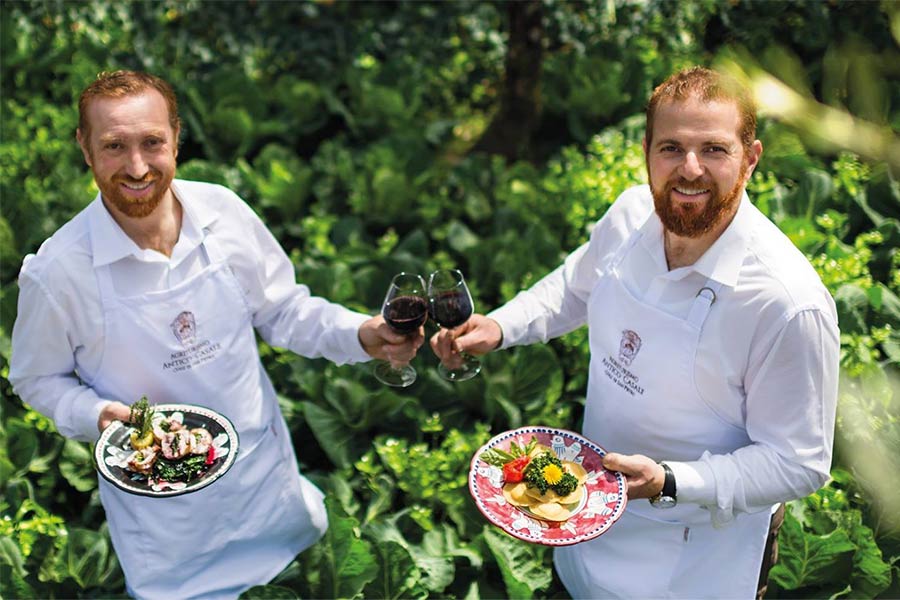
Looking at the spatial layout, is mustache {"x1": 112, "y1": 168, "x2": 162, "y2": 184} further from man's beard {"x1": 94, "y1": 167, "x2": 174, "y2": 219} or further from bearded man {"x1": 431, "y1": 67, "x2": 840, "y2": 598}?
bearded man {"x1": 431, "y1": 67, "x2": 840, "y2": 598}

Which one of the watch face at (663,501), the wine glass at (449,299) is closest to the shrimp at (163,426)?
the wine glass at (449,299)

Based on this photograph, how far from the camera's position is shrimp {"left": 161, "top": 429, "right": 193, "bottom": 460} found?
250 centimetres

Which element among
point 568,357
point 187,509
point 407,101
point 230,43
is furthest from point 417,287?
point 230,43

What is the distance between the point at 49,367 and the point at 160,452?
0.41 meters

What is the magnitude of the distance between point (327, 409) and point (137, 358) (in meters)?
1.32

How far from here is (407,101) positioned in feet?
18.9

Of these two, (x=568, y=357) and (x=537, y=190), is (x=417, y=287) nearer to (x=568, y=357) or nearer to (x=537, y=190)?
(x=568, y=357)

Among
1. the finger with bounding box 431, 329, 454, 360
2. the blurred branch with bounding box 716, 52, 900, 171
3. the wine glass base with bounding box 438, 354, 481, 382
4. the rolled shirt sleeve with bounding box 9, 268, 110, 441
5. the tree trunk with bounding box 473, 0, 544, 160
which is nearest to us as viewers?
the blurred branch with bounding box 716, 52, 900, 171

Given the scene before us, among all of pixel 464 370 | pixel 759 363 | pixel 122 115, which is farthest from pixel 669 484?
pixel 122 115

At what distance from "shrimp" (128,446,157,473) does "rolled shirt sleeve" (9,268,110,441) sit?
0.14m

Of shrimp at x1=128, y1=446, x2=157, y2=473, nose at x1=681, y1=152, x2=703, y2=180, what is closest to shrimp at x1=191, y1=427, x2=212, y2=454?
shrimp at x1=128, y1=446, x2=157, y2=473

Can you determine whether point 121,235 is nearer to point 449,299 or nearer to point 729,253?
point 449,299

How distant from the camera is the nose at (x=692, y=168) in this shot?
6.98 feet

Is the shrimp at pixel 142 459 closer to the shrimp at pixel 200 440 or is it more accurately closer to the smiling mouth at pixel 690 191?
the shrimp at pixel 200 440
